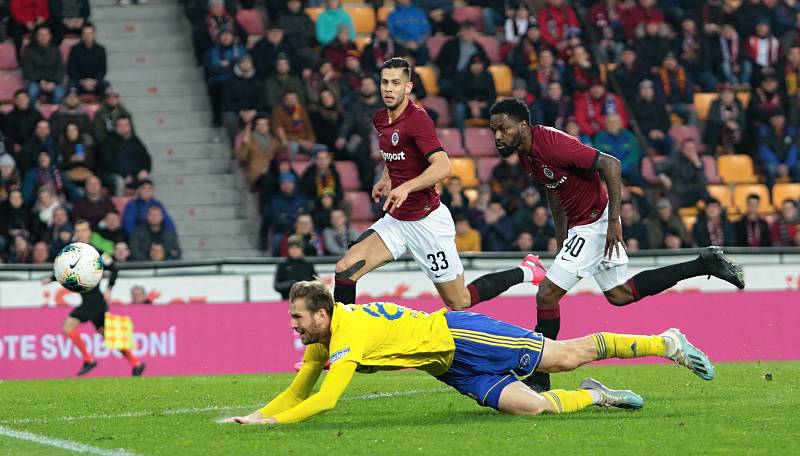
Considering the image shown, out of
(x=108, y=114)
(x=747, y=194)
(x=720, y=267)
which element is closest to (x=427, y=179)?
(x=720, y=267)

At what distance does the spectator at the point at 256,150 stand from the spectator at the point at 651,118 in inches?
231

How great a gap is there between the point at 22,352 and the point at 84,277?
386 cm

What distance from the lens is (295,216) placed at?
19.1 meters

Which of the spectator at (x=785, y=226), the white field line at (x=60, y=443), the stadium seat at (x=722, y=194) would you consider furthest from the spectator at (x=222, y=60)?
the white field line at (x=60, y=443)

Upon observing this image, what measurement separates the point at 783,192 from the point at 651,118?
239 centimetres

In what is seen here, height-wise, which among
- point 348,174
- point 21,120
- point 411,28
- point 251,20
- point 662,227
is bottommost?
point 662,227

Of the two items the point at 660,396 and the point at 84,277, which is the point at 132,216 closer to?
the point at 84,277

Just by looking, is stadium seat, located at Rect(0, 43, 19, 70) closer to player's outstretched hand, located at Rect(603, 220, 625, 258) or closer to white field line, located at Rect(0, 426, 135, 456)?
white field line, located at Rect(0, 426, 135, 456)

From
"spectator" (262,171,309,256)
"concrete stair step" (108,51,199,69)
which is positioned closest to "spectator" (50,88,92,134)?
"spectator" (262,171,309,256)

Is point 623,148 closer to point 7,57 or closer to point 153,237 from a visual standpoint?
point 153,237

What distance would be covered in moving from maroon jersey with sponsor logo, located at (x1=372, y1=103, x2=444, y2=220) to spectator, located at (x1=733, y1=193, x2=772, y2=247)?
1026 cm

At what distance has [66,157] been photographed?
61.9 ft

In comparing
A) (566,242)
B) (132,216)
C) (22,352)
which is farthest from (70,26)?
(566,242)

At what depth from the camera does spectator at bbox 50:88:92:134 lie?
18984mm
